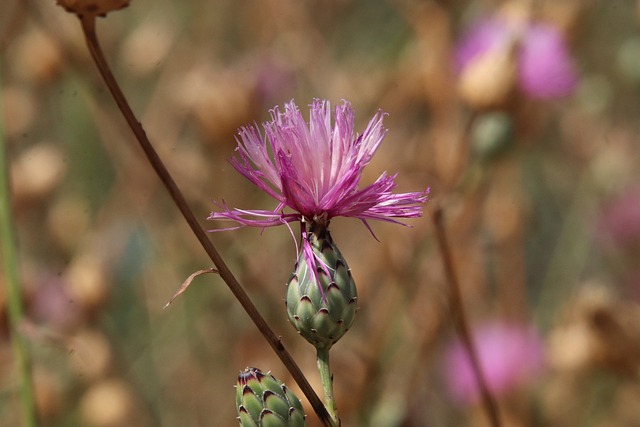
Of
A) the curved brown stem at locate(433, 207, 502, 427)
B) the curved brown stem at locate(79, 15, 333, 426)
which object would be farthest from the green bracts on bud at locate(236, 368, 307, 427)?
the curved brown stem at locate(433, 207, 502, 427)

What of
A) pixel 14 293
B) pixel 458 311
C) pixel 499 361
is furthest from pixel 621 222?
pixel 14 293

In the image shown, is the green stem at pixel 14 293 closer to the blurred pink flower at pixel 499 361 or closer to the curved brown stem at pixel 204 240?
the curved brown stem at pixel 204 240

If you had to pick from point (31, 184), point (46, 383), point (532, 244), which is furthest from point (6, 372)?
point (532, 244)

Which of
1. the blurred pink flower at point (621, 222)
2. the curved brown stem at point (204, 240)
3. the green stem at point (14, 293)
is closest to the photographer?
the curved brown stem at point (204, 240)

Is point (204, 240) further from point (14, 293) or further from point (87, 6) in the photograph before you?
point (14, 293)

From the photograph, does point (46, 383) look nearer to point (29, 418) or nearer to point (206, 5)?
point (29, 418)

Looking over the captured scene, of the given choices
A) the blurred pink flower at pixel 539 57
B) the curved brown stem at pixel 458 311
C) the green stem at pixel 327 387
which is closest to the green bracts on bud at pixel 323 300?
the green stem at pixel 327 387

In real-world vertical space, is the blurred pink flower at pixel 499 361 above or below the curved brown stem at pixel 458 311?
above

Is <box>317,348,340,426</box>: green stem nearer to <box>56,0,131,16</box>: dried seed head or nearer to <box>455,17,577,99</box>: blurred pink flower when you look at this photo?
<box>56,0,131,16</box>: dried seed head
